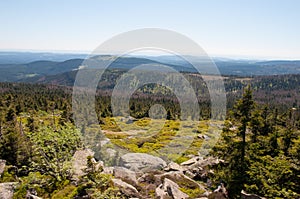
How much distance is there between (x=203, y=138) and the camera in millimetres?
54156

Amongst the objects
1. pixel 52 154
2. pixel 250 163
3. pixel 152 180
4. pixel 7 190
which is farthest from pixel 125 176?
pixel 250 163

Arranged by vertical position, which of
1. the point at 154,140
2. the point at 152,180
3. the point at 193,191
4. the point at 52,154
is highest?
the point at 52,154

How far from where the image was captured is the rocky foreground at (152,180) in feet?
49.5

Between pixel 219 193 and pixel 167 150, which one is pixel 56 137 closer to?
pixel 219 193

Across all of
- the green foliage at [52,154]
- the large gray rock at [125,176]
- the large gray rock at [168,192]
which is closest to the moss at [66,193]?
the green foliage at [52,154]

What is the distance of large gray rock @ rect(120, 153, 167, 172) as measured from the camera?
25109 millimetres

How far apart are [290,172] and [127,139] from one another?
38.2 m

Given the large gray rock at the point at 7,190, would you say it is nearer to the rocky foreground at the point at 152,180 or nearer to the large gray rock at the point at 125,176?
the rocky foreground at the point at 152,180

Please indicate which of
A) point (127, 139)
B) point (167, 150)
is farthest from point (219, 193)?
point (127, 139)

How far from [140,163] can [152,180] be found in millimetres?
5691

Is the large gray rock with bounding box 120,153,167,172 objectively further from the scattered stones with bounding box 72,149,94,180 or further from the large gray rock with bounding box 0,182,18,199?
the large gray rock with bounding box 0,182,18,199

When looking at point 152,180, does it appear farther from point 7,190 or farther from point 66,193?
point 7,190

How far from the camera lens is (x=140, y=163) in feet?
84.2

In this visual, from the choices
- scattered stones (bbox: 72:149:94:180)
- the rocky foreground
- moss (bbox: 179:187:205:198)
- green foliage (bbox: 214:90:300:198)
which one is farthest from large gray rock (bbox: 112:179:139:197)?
green foliage (bbox: 214:90:300:198)
